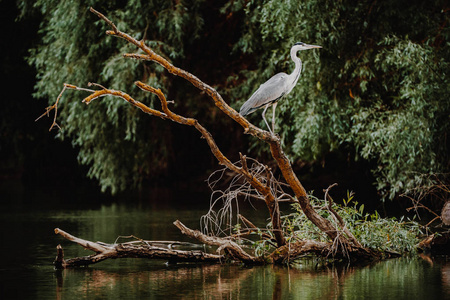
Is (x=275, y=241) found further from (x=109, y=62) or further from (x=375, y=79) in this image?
(x=109, y=62)

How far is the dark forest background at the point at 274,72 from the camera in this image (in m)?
12.4

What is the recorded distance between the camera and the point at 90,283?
25.3ft

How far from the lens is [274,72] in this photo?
615 inches

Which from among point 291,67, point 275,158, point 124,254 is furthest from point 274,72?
point 124,254

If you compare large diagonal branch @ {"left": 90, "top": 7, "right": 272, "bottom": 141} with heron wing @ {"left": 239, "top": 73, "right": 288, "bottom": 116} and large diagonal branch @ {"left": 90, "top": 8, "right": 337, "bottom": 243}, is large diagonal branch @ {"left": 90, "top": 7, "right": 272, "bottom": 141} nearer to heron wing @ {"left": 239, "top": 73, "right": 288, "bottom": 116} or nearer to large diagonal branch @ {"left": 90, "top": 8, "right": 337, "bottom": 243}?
large diagonal branch @ {"left": 90, "top": 8, "right": 337, "bottom": 243}

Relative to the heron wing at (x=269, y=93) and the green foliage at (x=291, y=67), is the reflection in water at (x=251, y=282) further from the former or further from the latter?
the green foliage at (x=291, y=67)

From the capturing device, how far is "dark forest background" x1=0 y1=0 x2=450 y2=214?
12.4m

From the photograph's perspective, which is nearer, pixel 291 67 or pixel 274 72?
pixel 291 67

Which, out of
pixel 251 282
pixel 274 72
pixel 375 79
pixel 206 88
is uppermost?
pixel 274 72

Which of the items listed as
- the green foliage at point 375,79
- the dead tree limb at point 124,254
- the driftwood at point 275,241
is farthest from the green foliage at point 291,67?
the dead tree limb at point 124,254

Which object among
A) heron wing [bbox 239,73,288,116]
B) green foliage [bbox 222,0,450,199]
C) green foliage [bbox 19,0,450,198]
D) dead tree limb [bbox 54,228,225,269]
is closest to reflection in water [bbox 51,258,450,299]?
dead tree limb [bbox 54,228,225,269]

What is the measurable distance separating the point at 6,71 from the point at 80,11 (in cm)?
754

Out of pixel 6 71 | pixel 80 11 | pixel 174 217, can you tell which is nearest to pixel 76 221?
pixel 174 217

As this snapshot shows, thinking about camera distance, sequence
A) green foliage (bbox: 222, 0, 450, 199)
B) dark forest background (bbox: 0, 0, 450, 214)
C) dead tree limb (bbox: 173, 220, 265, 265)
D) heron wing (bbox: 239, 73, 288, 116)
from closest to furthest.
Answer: dead tree limb (bbox: 173, 220, 265, 265) → heron wing (bbox: 239, 73, 288, 116) → green foliage (bbox: 222, 0, 450, 199) → dark forest background (bbox: 0, 0, 450, 214)
